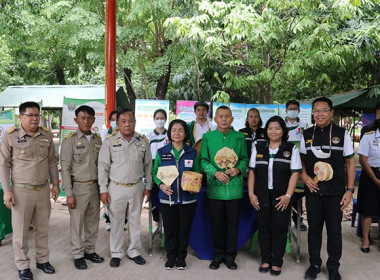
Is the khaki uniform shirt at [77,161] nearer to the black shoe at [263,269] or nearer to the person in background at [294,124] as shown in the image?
the black shoe at [263,269]

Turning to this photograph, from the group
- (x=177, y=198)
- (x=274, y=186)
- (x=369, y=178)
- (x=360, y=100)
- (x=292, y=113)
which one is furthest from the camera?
(x=360, y=100)

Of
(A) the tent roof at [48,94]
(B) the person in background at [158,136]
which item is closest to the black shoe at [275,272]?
(B) the person in background at [158,136]

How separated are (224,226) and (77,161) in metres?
1.65

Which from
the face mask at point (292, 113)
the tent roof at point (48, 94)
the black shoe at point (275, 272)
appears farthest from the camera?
the tent roof at point (48, 94)

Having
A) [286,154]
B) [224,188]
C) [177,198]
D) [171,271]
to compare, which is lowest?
[171,271]

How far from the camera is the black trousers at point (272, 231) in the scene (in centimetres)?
343

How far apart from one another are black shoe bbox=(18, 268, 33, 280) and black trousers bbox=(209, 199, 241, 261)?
179 cm

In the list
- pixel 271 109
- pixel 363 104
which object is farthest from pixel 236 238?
pixel 363 104

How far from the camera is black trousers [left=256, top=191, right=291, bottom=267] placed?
3427 millimetres

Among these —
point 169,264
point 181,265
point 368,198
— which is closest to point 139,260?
point 169,264

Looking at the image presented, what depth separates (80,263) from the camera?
3.63 m

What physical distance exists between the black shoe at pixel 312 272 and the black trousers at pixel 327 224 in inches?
1.6

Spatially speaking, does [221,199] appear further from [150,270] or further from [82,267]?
[82,267]

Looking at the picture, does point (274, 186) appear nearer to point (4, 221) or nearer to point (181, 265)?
point (181, 265)
